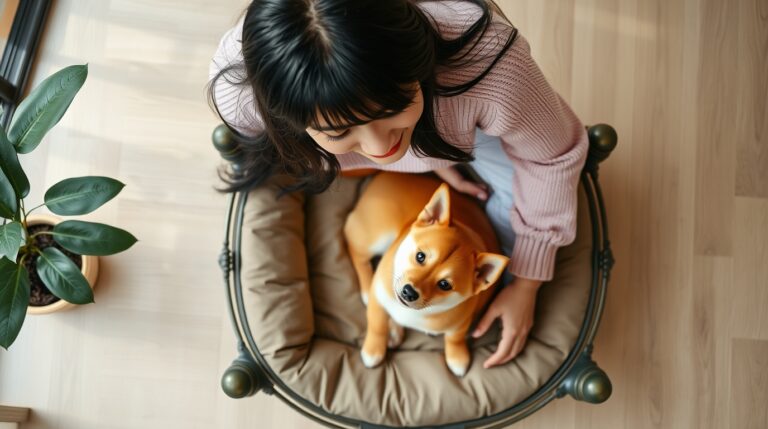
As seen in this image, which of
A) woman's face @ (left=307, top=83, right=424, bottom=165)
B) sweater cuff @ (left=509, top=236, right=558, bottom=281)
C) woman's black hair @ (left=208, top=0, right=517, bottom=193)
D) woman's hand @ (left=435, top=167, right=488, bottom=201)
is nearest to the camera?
woman's black hair @ (left=208, top=0, right=517, bottom=193)

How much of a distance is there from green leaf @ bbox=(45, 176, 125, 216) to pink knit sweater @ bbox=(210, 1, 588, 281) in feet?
0.80

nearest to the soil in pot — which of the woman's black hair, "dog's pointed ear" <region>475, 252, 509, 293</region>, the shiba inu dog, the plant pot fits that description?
the plant pot

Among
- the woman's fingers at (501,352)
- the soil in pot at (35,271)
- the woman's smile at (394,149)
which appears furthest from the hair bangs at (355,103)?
the soil in pot at (35,271)

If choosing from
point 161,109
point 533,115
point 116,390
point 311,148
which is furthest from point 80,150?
point 533,115

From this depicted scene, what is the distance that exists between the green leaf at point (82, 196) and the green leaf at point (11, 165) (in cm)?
5

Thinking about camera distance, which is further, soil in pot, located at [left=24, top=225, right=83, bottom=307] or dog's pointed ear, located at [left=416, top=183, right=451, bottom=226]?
soil in pot, located at [left=24, top=225, right=83, bottom=307]

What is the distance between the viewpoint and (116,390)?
146cm

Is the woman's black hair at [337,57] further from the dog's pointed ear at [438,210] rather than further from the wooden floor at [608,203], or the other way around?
the wooden floor at [608,203]

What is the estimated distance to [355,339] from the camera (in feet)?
4.47

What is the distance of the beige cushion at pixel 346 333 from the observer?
123 cm

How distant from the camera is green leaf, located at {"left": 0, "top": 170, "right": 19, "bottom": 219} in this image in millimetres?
998

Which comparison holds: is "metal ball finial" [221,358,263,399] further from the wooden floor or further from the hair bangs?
the hair bangs

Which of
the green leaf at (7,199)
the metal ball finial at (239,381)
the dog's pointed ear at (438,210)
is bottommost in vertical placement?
the metal ball finial at (239,381)

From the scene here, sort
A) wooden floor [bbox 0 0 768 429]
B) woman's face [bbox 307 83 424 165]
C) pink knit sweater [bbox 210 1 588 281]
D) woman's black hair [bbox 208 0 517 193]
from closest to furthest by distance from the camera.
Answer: woman's black hair [bbox 208 0 517 193] < woman's face [bbox 307 83 424 165] < pink knit sweater [bbox 210 1 588 281] < wooden floor [bbox 0 0 768 429]
